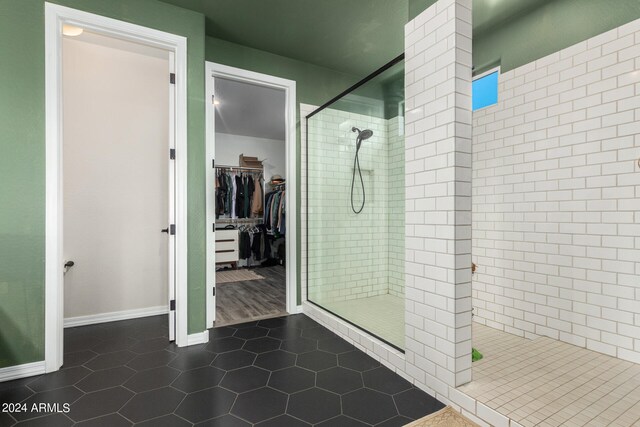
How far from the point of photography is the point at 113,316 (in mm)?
2936

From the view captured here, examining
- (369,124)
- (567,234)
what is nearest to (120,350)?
(369,124)

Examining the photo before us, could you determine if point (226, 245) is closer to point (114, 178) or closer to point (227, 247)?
point (227, 247)

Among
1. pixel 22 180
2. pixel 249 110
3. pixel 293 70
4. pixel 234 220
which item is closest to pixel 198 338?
pixel 22 180

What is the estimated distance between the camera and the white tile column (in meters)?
1.61

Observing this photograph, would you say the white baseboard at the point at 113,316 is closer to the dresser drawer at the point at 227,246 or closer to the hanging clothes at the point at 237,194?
the dresser drawer at the point at 227,246

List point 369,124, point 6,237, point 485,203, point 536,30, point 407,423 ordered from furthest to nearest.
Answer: point 369,124 < point 485,203 < point 536,30 < point 6,237 < point 407,423

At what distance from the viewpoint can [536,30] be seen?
2363mm

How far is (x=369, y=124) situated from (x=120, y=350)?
112 inches

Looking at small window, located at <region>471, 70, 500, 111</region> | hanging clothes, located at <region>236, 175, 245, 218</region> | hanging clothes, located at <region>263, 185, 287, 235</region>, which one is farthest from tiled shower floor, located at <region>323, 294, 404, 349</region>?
hanging clothes, located at <region>236, 175, 245, 218</region>

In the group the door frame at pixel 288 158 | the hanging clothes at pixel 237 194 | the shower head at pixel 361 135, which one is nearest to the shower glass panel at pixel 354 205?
the shower head at pixel 361 135

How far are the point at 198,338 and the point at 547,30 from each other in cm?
360

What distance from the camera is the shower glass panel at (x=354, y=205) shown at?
2.74 m

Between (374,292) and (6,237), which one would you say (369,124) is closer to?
(374,292)

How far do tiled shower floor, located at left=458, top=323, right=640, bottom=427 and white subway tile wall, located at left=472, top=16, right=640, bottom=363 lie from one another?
22cm
